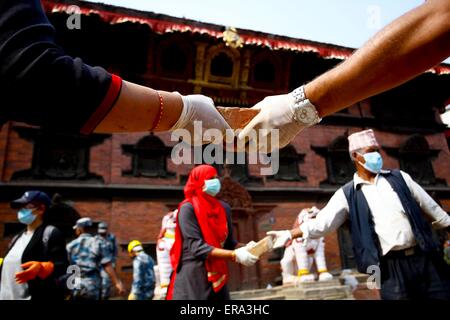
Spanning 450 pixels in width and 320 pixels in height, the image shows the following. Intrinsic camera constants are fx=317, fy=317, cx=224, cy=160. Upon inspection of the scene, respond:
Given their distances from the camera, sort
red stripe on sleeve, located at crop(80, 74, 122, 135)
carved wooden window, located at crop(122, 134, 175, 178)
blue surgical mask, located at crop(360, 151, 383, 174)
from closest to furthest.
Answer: red stripe on sleeve, located at crop(80, 74, 122, 135)
blue surgical mask, located at crop(360, 151, 383, 174)
carved wooden window, located at crop(122, 134, 175, 178)

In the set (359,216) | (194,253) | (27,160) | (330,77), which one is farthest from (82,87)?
(27,160)

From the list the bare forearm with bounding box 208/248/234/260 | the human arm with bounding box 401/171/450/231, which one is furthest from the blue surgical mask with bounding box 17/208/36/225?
the human arm with bounding box 401/171/450/231

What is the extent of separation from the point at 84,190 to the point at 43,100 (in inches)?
304

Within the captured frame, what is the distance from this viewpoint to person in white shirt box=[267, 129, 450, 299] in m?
2.56

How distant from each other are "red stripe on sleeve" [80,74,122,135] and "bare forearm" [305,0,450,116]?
2.90 feet

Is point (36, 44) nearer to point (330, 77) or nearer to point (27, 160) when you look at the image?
point (330, 77)

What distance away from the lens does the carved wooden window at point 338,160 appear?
34.9 feet

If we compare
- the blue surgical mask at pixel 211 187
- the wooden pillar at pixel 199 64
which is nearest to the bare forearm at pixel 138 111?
the blue surgical mask at pixel 211 187

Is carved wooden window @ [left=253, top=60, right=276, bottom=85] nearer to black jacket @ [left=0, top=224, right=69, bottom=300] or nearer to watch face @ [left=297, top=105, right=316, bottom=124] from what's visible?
black jacket @ [left=0, top=224, right=69, bottom=300]

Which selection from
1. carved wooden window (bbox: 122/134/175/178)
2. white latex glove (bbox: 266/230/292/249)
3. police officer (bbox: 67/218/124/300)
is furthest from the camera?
carved wooden window (bbox: 122/134/175/178)

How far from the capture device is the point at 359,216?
279 cm

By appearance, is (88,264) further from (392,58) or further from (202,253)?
(392,58)

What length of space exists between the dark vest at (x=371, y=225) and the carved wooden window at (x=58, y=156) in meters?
7.20
